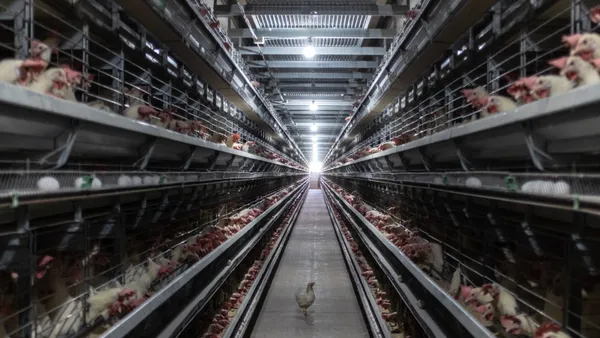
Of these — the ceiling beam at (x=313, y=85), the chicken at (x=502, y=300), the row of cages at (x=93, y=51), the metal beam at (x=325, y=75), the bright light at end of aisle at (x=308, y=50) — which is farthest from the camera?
the ceiling beam at (x=313, y=85)

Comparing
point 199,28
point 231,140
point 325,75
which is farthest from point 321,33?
point 325,75

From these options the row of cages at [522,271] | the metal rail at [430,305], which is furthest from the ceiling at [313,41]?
the row of cages at [522,271]

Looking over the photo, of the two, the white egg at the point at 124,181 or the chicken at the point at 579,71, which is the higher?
the chicken at the point at 579,71

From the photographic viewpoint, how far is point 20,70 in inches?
62.5

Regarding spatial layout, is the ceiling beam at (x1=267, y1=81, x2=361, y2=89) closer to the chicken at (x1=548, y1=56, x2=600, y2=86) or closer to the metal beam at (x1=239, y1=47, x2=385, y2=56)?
the metal beam at (x1=239, y1=47, x2=385, y2=56)

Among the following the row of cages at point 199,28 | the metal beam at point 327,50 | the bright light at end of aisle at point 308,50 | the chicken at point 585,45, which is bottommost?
the chicken at point 585,45

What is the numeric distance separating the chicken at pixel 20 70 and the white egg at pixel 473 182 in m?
1.91

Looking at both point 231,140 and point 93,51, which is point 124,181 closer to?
point 93,51

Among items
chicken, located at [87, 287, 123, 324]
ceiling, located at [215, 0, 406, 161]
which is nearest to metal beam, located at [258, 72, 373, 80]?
ceiling, located at [215, 0, 406, 161]

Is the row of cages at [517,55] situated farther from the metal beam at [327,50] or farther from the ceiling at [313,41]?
the metal beam at [327,50]

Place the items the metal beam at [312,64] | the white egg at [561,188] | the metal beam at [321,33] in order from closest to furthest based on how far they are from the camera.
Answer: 1. the white egg at [561,188]
2. the metal beam at [321,33]
3. the metal beam at [312,64]

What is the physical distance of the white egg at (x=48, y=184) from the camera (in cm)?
154

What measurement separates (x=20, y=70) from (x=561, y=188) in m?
1.92

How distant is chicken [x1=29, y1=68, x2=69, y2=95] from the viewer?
5.29 feet
